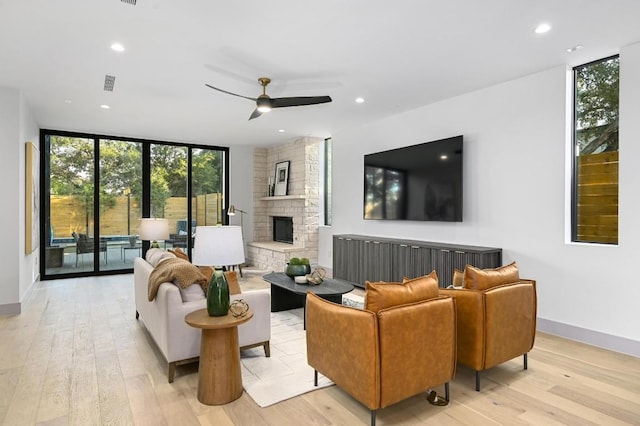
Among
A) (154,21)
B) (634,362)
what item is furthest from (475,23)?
(634,362)

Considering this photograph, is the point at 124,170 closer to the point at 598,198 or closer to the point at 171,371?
the point at 171,371

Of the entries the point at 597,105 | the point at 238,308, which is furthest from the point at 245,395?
the point at 597,105

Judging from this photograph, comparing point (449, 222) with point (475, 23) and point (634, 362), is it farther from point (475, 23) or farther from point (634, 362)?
point (475, 23)

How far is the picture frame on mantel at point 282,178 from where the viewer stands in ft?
26.1

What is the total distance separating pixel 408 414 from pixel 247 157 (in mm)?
7065

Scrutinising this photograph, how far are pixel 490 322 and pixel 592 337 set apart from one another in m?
1.71

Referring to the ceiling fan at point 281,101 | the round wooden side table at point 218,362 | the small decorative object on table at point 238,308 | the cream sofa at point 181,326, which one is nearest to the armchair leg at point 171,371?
the cream sofa at point 181,326

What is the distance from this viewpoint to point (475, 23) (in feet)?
9.61

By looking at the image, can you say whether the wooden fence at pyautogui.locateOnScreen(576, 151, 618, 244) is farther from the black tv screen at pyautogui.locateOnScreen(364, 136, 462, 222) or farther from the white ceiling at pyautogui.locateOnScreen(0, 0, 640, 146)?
the black tv screen at pyautogui.locateOnScreen(364, 136, 462, 222)

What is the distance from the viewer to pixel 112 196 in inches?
286

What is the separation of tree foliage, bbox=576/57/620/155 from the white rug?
3.38 m

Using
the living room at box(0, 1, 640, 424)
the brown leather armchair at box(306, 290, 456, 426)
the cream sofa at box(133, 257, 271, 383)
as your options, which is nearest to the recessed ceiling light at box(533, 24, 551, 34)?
the living room at box(0, 1, 640, 424)

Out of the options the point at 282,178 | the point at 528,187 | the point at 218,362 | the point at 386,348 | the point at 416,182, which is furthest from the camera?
the point at 282,178

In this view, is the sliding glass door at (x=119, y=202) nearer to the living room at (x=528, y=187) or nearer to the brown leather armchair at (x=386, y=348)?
the living room at (x=528, y=187)
